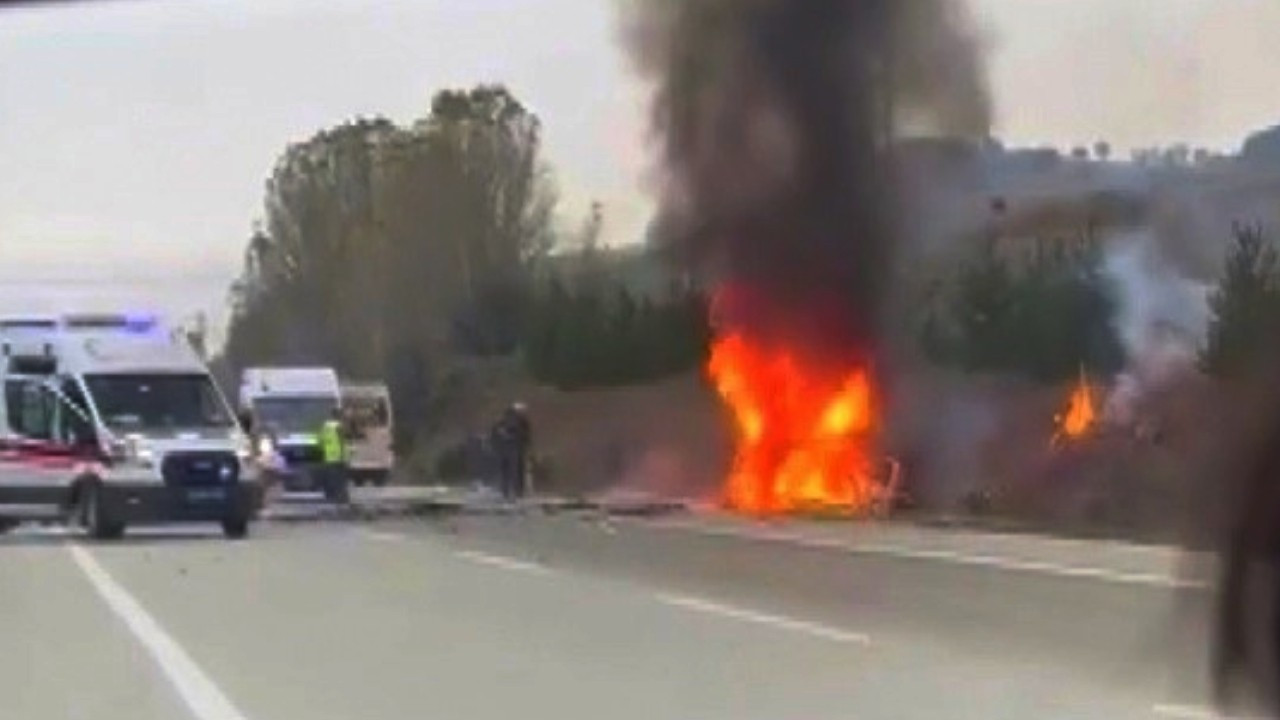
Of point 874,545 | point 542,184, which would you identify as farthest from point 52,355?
point 874,545

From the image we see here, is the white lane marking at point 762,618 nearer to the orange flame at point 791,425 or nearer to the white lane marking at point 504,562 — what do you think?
the white lane marking at point 504,562

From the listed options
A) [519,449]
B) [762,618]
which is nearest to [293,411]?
[519,449]

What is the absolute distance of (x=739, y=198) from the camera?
116 ft

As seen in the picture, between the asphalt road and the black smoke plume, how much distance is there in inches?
263

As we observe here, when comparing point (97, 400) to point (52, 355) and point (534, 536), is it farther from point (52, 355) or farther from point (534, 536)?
point (534, 536)

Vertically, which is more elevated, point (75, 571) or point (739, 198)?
point (739, 198)

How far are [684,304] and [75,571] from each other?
15554 mm

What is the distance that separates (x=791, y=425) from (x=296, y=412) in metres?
12.6

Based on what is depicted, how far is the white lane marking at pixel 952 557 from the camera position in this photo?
13102 millimetres

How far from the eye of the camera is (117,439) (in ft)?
115

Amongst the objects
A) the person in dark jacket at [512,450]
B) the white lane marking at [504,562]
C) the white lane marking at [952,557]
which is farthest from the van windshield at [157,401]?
the white lane marking at [952,557]

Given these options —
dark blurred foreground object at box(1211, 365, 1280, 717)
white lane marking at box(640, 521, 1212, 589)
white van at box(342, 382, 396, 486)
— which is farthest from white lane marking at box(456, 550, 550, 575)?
dark blurred foreground object at box(1211, 365, 1280, 717)

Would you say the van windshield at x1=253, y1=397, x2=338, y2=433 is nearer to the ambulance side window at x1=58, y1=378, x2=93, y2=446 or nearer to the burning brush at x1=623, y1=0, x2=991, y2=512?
the burning brush at x1=623, y1=0, x2=991, y2=512

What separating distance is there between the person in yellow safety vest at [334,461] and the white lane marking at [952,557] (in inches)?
836
